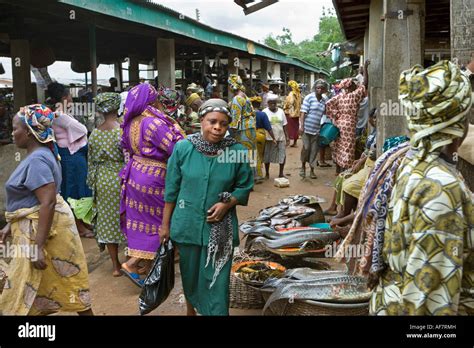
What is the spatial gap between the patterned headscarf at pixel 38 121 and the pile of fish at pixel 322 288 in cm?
200

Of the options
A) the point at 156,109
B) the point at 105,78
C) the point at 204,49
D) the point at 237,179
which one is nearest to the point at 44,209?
the point at 237,179

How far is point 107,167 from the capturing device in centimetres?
551

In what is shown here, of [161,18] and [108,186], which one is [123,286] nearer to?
[108,186]

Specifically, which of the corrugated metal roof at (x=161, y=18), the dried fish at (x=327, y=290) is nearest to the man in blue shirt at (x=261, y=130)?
the corrugated metal roof at (x=161, y=18)

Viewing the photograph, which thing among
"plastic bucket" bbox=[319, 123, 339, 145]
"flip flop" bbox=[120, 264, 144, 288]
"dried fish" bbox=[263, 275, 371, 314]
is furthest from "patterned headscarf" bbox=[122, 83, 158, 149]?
"plastic bucket" bbox=[319, 123, 339, 145]

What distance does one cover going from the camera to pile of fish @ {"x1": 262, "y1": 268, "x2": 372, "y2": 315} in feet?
12.3

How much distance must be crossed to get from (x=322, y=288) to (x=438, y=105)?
218cm

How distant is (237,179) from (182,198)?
1.33 ft

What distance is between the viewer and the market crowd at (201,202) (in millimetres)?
2059

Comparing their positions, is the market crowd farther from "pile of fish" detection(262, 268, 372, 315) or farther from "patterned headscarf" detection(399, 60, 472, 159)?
"pile of fish" detection(262, 268, 372, 315)

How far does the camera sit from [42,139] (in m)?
3.45

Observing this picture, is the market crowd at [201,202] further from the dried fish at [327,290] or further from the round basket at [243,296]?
the round basket at [243,296]
